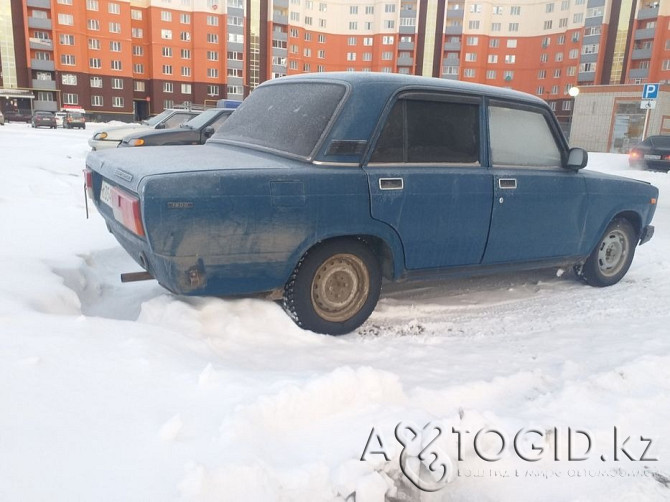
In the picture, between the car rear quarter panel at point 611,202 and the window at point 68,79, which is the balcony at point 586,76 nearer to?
the window at point 68,79

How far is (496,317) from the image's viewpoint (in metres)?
4.30

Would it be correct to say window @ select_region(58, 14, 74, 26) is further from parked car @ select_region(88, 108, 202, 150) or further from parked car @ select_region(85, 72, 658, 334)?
parked car @ select_region(85, 72, 658, 334)

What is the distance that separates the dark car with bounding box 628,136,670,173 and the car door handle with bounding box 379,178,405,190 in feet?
54.3

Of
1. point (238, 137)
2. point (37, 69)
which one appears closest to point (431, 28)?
point (37, 69)

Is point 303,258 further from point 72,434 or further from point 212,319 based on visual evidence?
point 72,434

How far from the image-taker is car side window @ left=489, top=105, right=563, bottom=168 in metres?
4.20

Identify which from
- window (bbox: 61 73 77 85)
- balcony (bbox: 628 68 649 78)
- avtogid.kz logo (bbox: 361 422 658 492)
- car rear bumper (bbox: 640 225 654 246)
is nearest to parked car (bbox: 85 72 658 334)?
car rear bumper (bbox: 640 225 654 246)

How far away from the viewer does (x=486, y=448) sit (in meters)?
2.52

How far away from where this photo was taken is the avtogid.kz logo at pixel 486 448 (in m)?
2.36

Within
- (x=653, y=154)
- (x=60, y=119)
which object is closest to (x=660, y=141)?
(x=653, y=154)

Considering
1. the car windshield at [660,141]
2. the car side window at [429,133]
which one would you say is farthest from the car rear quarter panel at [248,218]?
the car windshield at [660,141]

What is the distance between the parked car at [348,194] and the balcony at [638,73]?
62607 mm

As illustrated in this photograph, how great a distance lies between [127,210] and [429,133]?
207cm

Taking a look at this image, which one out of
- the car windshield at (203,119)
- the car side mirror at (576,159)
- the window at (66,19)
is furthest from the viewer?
the window at (66,19)
